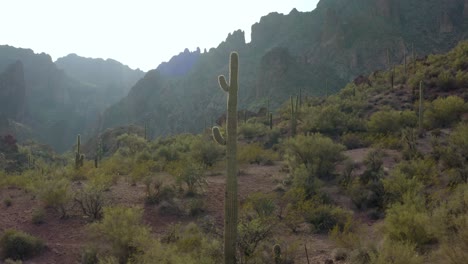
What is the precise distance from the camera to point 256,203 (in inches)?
488

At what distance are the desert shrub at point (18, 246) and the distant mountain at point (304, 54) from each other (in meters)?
49.4

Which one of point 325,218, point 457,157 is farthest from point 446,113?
point 325,218

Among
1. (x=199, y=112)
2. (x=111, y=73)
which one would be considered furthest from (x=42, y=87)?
(x=199, y=112)

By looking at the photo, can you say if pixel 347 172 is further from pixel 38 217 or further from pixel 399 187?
pixel 38 217

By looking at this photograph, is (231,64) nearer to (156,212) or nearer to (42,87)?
(156,212)

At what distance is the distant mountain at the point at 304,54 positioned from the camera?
70.6 metres

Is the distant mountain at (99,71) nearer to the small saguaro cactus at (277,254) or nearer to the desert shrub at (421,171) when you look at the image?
the desert shrub at (421,171)

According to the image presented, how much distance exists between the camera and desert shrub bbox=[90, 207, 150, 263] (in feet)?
29.1

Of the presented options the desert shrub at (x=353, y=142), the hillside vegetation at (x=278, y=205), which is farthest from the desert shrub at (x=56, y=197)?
the desert shrub at (x=353, y=142)

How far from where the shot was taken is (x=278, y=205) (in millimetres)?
13555

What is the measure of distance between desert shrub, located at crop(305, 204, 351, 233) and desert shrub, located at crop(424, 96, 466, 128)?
51.3ft

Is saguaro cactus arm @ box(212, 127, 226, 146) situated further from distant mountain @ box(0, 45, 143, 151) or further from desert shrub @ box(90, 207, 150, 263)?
distant mountain @ box(0, 45, 143, 151)

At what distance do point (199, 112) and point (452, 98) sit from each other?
2474 inches

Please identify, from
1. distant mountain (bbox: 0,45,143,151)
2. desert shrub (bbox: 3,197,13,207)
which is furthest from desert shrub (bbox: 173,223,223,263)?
distant mountain (bbox: 0,45,143,151)
